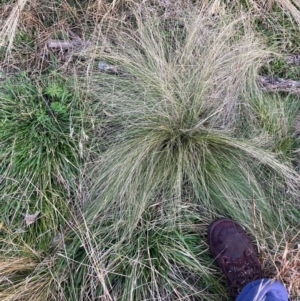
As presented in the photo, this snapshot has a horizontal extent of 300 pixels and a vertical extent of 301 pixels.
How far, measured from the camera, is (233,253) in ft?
5.22

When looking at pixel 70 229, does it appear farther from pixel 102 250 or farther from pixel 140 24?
pixel 140 24

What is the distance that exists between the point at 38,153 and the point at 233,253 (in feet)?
3.17

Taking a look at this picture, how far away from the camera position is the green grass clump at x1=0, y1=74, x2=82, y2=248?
155 cm

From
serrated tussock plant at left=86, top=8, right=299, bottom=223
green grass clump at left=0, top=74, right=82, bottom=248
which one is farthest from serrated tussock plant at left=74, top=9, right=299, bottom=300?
green grass clump at left=0, top=74, right=82, bottom=248

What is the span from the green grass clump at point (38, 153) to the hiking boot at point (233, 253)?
66 cm

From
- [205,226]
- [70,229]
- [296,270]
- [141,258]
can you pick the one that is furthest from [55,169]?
[296,270]

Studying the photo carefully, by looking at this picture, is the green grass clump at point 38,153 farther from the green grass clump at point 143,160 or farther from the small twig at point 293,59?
the small twig at point 293,59

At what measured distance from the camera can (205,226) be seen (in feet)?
5.25

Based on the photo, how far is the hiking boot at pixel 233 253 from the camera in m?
1.51

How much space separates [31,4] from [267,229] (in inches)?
61.3

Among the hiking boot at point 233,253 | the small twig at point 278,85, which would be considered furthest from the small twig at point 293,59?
the hiking boot at point 233,253

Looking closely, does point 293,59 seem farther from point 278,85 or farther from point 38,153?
point 38,153

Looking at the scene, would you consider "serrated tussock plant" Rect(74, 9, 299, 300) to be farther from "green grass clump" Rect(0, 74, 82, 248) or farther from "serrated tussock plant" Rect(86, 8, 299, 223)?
"green grass clump" Rect(0, 74, 82, 248)

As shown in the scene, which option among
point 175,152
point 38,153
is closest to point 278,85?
point 175,152
